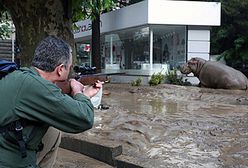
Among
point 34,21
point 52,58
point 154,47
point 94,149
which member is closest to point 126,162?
point 94,149

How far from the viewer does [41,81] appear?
203 cm

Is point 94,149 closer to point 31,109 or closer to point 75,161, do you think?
point 75,161

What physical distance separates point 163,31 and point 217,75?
14.4ft

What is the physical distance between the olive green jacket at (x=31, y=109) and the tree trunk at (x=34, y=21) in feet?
9.74

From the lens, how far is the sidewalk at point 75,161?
5184 millimetres

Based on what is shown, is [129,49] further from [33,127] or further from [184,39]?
[33,127]

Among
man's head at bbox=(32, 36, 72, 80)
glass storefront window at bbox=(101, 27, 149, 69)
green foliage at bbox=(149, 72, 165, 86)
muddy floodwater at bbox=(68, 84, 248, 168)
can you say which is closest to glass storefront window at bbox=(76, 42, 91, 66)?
glass storefront window at bbox=(101, 27, 149, 69)

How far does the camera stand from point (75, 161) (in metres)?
5.43

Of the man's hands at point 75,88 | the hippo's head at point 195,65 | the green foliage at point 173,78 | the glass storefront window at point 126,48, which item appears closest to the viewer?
the man's hands at point 75,88

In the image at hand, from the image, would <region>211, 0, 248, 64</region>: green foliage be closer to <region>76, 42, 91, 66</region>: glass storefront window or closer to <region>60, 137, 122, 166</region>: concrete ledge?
<region>76, 42, 91, 66</region>: glass storefront window

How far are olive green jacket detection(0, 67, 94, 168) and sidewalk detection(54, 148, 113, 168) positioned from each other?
3054 mm

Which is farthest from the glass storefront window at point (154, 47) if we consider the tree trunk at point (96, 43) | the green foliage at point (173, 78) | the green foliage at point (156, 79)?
the tree trunk at point (96, 43)

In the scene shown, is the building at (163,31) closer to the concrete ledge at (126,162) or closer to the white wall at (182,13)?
the white wall at (182,13)

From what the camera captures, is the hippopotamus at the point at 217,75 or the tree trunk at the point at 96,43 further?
the tree trunk at the point at 96,43
